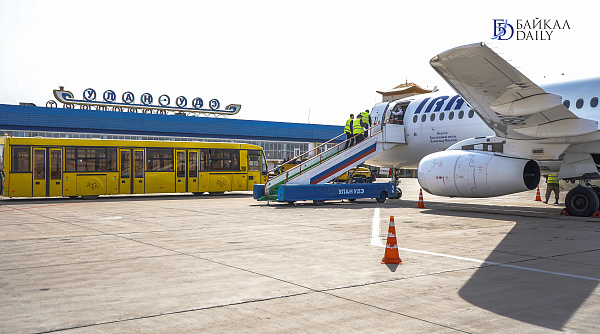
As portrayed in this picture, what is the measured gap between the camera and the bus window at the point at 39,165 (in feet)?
73.5

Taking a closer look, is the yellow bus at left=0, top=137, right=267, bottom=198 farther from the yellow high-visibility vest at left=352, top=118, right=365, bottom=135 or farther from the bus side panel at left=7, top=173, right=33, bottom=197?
the yellow high-visibility vest at left=352, top=118, right=365, bottom=135

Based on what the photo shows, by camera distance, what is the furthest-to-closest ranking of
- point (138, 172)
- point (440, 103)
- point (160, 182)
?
point (160, 182) < point (138, 172) < point (440, 103)

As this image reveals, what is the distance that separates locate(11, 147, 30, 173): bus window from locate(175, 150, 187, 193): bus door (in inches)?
257

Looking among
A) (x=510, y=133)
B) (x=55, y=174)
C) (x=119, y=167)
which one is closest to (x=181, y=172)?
(x=119, y=167)

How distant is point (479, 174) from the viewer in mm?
14227

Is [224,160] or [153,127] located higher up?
[153,127]

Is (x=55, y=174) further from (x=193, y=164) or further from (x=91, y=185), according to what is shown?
(x=193, y=164)

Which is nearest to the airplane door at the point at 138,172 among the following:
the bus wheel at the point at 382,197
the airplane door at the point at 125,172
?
the airplane door at the point at 125,172

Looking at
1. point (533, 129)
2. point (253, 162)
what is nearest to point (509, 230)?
point (533, 129)

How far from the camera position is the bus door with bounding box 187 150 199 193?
25.8 meters

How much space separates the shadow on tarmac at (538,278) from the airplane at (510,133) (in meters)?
3.16

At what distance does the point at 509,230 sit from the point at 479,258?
3912mm

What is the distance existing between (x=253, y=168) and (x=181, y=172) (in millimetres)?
4033

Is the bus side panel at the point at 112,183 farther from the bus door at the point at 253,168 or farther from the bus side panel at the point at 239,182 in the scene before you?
the bus door at the point at 253,168
